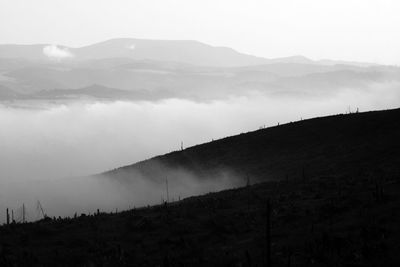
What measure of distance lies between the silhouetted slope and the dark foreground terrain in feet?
52.1

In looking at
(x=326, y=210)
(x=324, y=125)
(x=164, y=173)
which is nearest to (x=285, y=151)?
(x=324, y=125)

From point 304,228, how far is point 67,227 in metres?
15.8

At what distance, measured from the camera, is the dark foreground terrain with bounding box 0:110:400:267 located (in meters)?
22.6

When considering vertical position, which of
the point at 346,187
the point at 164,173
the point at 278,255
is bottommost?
the point at 278,255

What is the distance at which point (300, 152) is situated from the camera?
76.7 metres

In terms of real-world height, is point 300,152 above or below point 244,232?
above

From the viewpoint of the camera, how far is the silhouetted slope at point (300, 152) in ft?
214

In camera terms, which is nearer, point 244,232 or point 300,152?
point 244,232

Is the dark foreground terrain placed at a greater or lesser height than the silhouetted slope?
lesser

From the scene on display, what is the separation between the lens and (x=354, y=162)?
64125 millimetres

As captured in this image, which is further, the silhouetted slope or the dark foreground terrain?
the silhouetted slope

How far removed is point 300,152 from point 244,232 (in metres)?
48.1

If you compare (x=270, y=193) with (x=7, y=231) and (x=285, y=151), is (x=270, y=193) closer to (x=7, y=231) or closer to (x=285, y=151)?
(x=7, y=231)

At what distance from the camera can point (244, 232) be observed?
3014 cm
